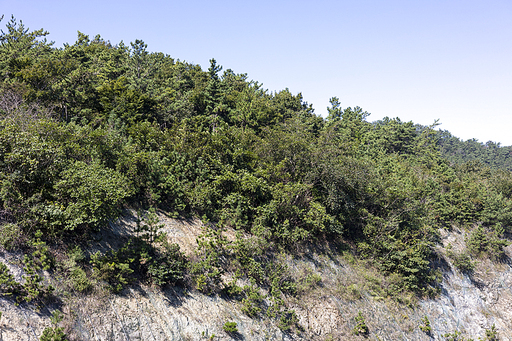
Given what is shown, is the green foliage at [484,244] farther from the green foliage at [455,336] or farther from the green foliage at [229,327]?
the green foliage at [229,327]

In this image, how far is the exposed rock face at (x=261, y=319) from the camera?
989cm

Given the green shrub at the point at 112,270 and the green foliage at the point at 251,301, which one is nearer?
the green shrub at the point at 112,270

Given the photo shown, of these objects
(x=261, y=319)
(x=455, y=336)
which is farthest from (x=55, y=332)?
(x=455, y=336)

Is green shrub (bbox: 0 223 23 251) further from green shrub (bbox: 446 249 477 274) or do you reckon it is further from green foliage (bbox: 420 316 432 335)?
green shrub (bbox: 446 249 477 274)

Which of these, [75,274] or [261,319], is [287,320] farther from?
[75,274]

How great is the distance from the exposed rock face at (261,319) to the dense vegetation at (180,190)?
2.12 feet

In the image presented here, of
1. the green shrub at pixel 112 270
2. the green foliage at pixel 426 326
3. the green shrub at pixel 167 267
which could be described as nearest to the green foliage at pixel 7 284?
the green shrub at pixel 112 270

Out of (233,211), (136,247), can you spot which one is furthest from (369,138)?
(136,247)

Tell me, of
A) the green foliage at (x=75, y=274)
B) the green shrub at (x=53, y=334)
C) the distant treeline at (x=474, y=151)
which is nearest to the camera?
the green shrub at (x=53, y=334)

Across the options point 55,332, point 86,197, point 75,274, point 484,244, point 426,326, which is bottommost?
point 426,326

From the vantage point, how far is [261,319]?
15.0 metres

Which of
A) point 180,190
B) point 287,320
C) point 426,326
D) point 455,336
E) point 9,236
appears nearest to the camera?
point 9,236

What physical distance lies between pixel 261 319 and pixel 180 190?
818cm

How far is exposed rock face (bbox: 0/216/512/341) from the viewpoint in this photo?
9891 millimetres
